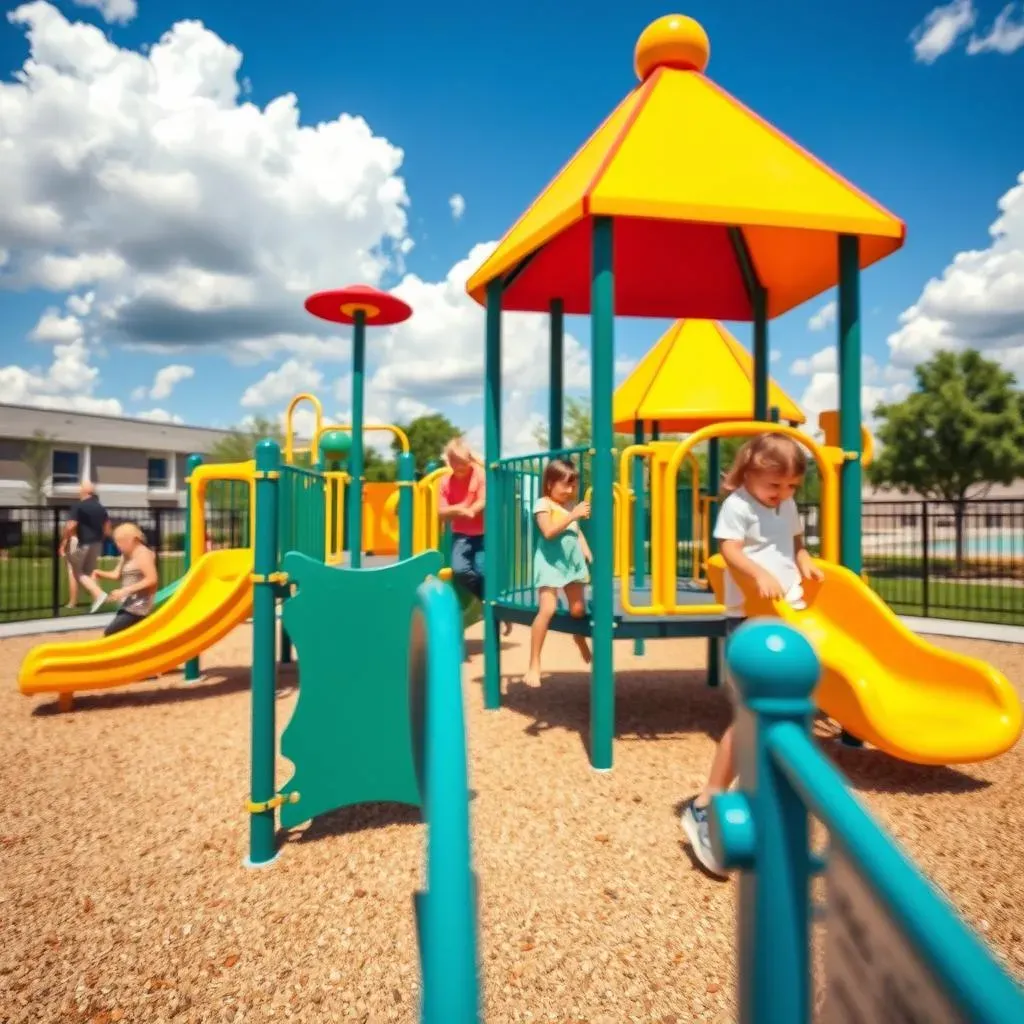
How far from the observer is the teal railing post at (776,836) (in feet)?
2.83

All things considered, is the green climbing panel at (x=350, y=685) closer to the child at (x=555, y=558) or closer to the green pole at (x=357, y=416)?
the child at (x=555, y=558)

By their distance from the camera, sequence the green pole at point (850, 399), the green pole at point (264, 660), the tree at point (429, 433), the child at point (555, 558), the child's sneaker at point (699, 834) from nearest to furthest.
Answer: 1. the child's sneaker at point (699, 834)
2. the green pole at point (264, 660)
3. the green pole at point (850, 399)
4. the child at point (555, 558)
5. the tree at point (429, 433)

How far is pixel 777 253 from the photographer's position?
19.1 ft

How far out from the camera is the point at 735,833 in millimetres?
940

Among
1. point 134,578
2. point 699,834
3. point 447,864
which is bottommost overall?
point 699,834

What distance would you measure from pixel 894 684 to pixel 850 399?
1823mm

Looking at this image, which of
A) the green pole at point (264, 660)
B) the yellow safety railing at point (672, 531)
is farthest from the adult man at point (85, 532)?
the yellow safety railing at point (672, 531)

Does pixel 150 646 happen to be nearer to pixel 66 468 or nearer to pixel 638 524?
pixel 638 524

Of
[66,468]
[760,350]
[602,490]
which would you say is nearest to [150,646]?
[602,490]

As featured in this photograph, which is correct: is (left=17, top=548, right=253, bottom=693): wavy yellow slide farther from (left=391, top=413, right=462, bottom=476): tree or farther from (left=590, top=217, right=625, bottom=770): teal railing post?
(left=391, top=413, right=462, bottom=476): tree

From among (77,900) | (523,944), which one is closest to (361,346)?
(77,900)

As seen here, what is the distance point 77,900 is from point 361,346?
549 cm

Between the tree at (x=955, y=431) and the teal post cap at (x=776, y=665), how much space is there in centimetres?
2563

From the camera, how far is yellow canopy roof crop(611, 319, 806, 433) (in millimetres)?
9516
